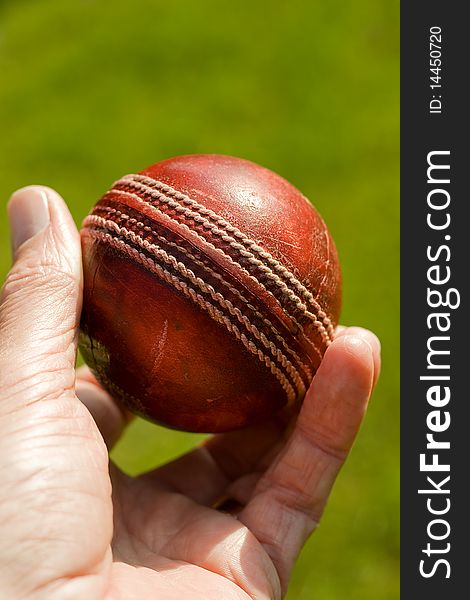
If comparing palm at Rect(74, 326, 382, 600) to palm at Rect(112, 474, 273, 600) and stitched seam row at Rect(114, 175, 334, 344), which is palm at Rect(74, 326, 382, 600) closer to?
palm at Rect(112, 474, 273, 600)

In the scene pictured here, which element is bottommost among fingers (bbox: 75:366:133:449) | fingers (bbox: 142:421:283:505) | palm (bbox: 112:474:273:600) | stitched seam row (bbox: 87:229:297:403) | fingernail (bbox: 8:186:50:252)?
palm (bbox: 112:474:273:600)

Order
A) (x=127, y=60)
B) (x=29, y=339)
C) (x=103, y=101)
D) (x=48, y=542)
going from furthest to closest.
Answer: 1. (x=127, y=60)
2. (x=103, y=101)
3. (x=29, y=339)
4. (x=48, y=542)

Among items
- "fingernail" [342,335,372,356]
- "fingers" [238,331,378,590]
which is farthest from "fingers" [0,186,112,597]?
"fingernail" [342,335,372,356]

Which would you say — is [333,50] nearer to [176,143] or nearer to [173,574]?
[176,143]

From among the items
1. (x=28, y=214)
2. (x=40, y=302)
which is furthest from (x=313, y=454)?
(x=28, y=214)

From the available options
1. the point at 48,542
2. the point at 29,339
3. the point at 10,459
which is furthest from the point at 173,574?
the point at 29,339

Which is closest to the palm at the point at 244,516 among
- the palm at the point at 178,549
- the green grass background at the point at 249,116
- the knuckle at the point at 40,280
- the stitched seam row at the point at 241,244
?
the palm at the point at 178,549

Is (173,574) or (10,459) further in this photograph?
(173,574)
